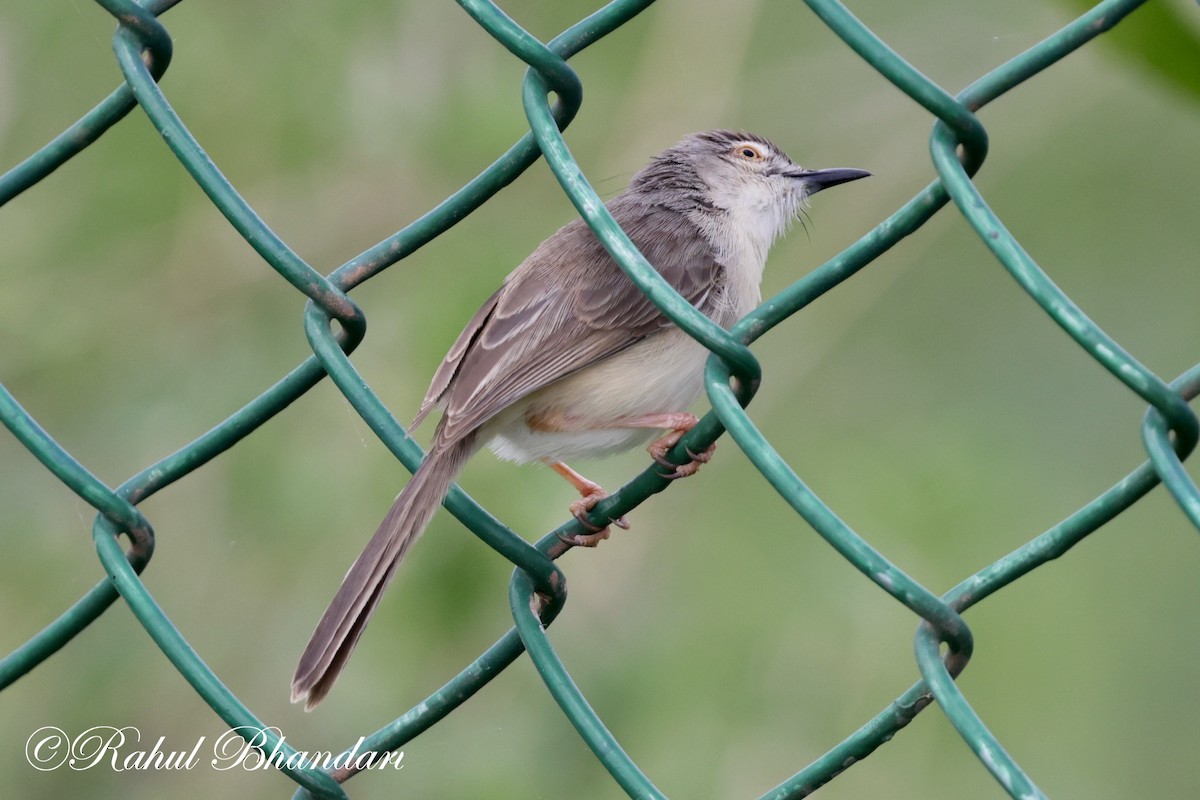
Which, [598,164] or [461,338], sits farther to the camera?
[598,164]

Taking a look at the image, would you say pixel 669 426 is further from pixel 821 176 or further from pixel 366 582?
pixel 821 176

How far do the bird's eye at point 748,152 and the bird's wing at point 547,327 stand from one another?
0.91m

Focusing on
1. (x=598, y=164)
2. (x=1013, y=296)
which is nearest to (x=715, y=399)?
(x=598, y=164)

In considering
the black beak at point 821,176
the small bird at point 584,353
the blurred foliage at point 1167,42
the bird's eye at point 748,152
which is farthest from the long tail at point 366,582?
the bird's eye at point 748,152

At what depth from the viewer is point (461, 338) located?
138 inches

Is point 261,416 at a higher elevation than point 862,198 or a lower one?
higher

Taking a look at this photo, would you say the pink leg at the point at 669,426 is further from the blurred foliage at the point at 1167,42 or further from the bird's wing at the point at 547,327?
the blurred foliage at the point at 1167,42

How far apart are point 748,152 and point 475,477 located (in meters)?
1.25

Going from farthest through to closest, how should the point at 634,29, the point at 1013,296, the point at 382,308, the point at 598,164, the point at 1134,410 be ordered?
the point at 1013,296, the point at 1134,410, the point at 634,29, the point at 598,164, the point at 382,308

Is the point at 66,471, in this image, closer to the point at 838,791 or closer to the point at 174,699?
the point at 174,699

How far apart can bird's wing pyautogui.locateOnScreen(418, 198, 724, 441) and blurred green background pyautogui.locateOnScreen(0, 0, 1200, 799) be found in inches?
30.4

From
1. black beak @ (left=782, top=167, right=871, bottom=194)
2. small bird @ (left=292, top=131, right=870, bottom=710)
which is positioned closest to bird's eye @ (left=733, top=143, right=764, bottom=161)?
black beak @ (left=782, top=167, right=871, bottom=194)

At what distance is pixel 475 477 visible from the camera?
4.39m

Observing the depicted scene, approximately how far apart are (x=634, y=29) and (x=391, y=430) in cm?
423
